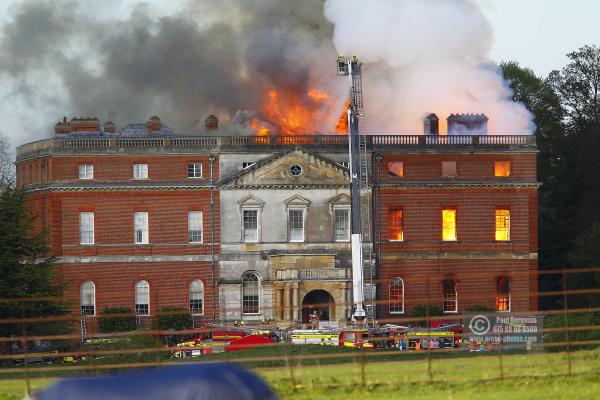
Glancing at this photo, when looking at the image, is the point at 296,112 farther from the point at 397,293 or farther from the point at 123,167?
the point at 397,293

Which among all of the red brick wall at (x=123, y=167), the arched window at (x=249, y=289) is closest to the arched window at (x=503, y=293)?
the arched window at (x=249, y=289)

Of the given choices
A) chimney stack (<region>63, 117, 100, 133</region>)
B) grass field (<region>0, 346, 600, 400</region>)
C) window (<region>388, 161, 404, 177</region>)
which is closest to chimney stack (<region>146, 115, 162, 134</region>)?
chimney stack (<region>63, 117, 100, 133</region>)

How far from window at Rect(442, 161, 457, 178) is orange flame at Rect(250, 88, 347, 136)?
28.1 ft

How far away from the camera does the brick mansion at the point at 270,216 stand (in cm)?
7019

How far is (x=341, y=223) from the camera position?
7075 centimetres

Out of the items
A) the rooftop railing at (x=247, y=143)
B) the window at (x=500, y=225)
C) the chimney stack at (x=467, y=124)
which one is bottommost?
the window at (x=500, y=225)

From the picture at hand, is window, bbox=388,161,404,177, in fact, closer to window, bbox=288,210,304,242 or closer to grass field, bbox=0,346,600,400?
window, bbox=288,210,304,242

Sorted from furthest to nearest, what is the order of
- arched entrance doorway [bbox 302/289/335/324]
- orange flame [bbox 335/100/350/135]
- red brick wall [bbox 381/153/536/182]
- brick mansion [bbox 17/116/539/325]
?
orange flame [bbox 335/100/350/135], red brick wall [bbox 381/153/536/182], brick mansion [bbox 17/116/539/325], arched entrance doorway [bbox 302/289/335/324]

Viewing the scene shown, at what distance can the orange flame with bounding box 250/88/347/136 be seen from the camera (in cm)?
8038

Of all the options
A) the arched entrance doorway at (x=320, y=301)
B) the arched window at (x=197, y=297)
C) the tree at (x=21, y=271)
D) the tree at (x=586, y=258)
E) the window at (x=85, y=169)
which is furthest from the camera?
the window at (x=85, y=169)

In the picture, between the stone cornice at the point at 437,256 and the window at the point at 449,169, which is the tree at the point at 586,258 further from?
the window at the point at 449,169

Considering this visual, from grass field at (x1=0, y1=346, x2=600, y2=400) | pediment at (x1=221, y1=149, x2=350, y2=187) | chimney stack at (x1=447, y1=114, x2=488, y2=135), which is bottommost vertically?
grass field at (x1=0, y1=346, x2=600, y2=400)

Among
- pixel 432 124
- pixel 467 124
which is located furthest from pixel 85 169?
pixel 467 124

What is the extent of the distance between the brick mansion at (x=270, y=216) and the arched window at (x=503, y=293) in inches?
4.3
